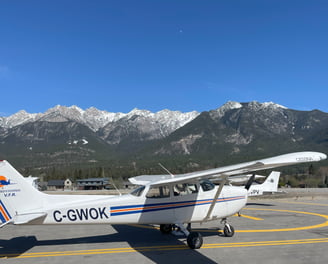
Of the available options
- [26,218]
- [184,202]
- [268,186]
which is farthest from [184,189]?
[268,186]

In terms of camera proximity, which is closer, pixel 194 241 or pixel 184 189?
pixel 194 241

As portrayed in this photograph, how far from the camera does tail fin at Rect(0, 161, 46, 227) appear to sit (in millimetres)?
8625

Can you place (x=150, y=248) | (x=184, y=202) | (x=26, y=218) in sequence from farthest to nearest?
(x=184, y=202), (x=150, y=248), (x=26, y=218)

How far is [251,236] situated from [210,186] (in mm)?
2551

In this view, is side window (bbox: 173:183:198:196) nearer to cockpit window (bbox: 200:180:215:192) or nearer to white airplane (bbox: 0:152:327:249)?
white airplane (bbox: 0:152:327:249)

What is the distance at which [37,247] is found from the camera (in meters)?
9.84

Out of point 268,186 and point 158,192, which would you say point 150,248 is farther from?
point 268,186

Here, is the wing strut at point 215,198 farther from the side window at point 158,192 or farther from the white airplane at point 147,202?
the side window at point 158,192

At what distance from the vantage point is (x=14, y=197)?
347 inches

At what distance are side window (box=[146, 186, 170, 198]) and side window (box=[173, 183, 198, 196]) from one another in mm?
293

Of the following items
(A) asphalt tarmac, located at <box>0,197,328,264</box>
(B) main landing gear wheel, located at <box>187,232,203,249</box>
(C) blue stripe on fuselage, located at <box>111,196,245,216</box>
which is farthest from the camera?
(C) blue stripe on fuselage, located at <box>111,196,245,216</box>

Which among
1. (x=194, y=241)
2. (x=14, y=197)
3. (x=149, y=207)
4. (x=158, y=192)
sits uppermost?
(x=14, y=197)

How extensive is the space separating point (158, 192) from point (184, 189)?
2.89ft

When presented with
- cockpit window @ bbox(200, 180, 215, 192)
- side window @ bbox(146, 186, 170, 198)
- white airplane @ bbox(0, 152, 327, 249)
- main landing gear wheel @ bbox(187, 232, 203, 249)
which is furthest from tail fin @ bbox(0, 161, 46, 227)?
cockpit window @ bbox(200, 180, 215, 192)
